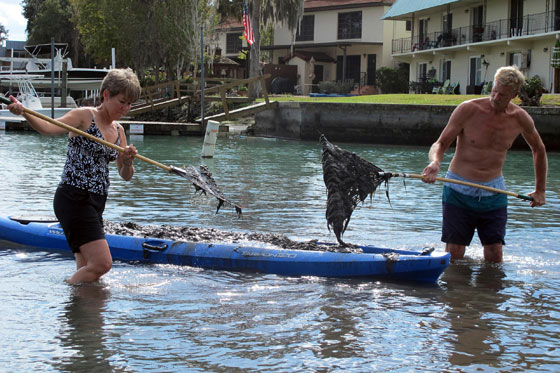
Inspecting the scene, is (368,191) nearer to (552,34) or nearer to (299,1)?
(552,34)

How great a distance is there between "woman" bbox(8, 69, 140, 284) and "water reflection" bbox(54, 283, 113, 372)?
425mm

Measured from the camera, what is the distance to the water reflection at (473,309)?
5.18 meters

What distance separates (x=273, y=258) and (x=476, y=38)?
37058 millimetres

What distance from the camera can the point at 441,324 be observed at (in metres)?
5.82

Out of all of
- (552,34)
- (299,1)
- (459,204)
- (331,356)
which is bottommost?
(331,356)

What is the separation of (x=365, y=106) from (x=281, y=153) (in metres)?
5.88

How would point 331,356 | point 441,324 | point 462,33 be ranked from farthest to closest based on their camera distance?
point 462,33
point 441,324
point 331,356

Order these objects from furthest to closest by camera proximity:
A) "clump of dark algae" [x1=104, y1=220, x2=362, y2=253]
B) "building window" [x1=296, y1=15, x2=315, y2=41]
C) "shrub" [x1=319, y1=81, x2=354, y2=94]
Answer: "building window" [x1=296, y1=15, x2=315, y2=41], "shrub" [x1=319, y1=81, x2=354, y2=94], "clump of dark algae" [x1=104, y1=220, x2=362, y2=253]

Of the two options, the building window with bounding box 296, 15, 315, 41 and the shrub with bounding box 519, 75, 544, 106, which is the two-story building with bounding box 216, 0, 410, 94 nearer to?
the building window with bounding box 296, 15, 315, 41

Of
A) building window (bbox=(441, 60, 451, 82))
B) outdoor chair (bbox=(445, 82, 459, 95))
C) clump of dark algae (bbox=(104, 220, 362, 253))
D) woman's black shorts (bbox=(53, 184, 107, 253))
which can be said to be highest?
building window (bbox=(441, 60, 451, 82))

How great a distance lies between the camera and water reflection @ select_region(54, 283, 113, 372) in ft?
15.9

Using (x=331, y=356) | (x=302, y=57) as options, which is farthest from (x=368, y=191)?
(x=302, y=57)

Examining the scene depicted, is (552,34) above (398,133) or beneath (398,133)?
above

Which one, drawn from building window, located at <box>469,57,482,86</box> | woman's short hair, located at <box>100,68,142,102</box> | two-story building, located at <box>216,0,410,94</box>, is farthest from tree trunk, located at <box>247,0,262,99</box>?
woman's short hair, located at <box>100,68,142,102</box>
